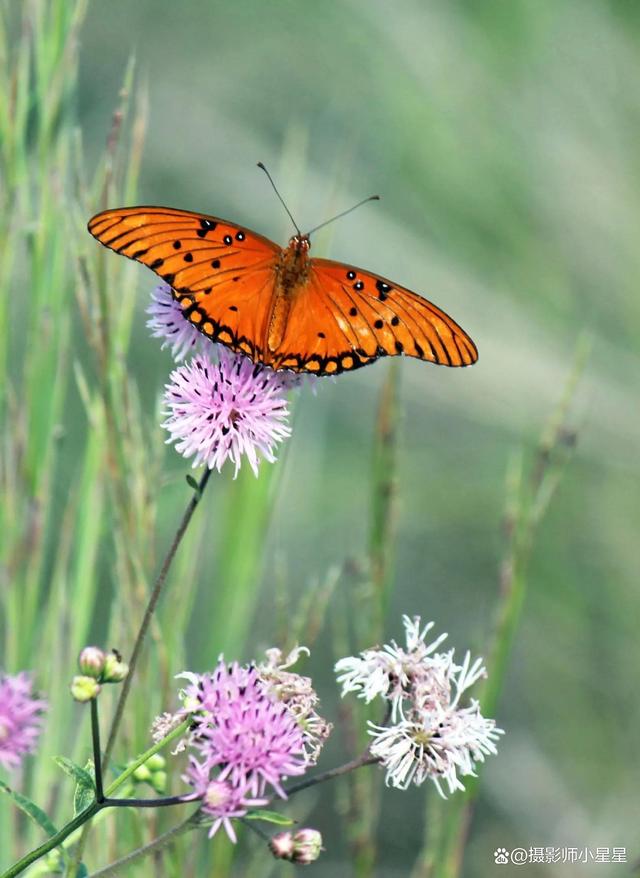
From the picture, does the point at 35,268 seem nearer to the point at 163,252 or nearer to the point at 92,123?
the point at 163,252

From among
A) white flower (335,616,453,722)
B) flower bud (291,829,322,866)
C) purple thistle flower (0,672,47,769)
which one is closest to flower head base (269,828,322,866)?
flower bud (291,829,322,866)

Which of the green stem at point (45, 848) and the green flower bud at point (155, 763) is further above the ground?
the green flower bud at point (155, 763)

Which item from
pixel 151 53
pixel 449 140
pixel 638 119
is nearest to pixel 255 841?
pixel 449 140

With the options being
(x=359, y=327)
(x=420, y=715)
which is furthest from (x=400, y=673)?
(x=359, y=327)

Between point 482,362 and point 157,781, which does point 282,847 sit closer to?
point 157,781

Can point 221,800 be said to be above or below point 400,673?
below

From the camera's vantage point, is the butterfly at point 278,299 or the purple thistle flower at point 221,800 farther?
the butterfly at point 278,299

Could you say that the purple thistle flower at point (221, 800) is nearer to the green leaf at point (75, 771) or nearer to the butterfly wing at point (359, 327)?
the green leaf at point (75, 771)

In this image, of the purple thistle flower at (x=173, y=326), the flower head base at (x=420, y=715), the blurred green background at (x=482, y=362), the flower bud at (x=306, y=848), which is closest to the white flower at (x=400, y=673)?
the flower head base at (x=420, y=715)
